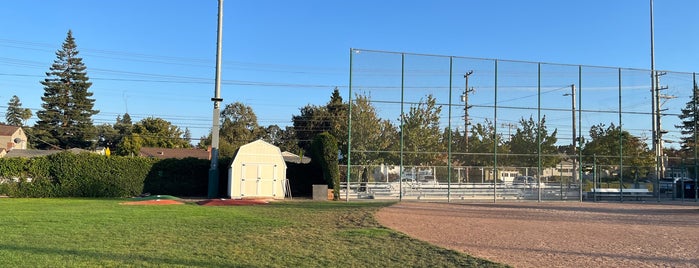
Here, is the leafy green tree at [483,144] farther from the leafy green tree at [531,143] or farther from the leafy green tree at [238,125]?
the leafy green tree at [238,125]

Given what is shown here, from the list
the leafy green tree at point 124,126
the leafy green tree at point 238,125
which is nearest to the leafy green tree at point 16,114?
the leafy green tree at point 124,126

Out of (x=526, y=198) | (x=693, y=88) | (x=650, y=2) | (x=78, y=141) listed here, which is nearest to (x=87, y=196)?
(x=526, y=198)

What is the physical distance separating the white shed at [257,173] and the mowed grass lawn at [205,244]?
1075 centimetres

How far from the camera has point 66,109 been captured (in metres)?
63.8

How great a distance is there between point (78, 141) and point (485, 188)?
5901 centimetres

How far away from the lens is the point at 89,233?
31.4ft

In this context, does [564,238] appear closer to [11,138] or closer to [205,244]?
[205,244]

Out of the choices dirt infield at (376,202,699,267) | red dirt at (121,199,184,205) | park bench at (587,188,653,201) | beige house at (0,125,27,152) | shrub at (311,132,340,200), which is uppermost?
beige house at (0,125,27,152)

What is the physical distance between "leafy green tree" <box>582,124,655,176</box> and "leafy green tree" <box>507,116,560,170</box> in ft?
7.57

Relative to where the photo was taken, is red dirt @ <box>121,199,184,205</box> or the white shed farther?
the white shed

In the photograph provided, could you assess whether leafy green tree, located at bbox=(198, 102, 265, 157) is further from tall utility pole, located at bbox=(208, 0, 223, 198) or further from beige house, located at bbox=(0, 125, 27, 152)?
tall utility pole, located at bbox=(208, 0, 223, 198)

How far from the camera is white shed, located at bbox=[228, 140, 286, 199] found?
78.1 feet

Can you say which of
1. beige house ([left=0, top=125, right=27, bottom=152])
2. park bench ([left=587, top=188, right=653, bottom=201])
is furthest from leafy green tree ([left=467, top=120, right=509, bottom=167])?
beige house ([left=0, top=125, right=27, bottom=152])

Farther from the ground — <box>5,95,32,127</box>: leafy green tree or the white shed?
<box>5,95,32,127</box>: leafy green tree
